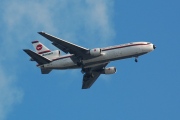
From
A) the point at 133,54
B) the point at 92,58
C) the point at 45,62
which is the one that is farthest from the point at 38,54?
the point at 133,54

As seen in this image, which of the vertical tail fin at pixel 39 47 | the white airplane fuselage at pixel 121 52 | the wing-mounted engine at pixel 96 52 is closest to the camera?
the wing-mounted engine at pixel 96 52

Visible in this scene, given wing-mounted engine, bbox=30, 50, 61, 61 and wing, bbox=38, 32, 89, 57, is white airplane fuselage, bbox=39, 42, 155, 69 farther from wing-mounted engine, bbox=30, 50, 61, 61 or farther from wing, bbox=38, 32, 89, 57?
wing-mounted engine, bbox=30, 50, 61, 61

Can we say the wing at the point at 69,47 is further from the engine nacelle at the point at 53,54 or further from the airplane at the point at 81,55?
the engine nacelle at the point at 53,54

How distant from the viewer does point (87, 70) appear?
446 feet

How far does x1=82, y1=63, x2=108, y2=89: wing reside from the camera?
13688 centimetres

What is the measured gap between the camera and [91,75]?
138125 mm

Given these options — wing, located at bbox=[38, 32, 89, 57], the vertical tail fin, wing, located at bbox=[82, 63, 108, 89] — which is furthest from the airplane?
wing, located at bbox=[82, 63, 108, 89]

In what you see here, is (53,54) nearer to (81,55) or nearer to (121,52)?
(81,55)

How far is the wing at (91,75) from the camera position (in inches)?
5389

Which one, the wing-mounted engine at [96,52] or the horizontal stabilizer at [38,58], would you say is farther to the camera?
the horizontal stabilizer at [38,58]

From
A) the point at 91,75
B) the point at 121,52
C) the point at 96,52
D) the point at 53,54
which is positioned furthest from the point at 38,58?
the point at 121,52

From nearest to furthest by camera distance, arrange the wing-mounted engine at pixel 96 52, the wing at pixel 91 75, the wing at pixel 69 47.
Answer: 1. the wing at pixel 69 47
2. the wing-mounted engine at pixel 96 52
3. the wing at pixel 91 75

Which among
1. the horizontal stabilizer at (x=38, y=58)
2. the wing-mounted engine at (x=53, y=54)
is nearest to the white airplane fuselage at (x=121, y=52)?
the wing-mounted engine at (x=53, y=54)

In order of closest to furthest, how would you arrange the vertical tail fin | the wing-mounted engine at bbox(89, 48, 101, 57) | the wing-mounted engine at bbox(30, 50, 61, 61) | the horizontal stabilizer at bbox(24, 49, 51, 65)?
the wing-mounted engine at bbox(89, 48, 101, 57) → the horizontal stabilizer at bbox(24, 49, 51, 65) → the wing-mounted engine at bbox(30, 50, 61, 61) → the vertical tail fin
